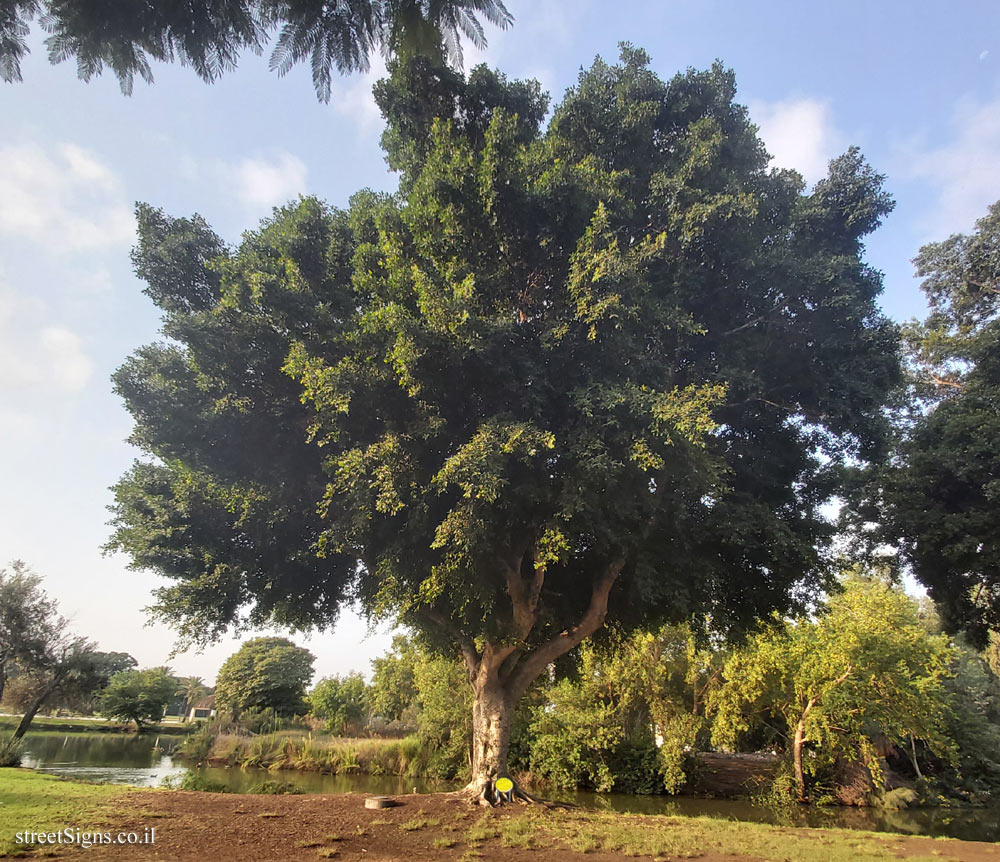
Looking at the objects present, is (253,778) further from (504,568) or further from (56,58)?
(56,58)

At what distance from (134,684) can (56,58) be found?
62.5 metres

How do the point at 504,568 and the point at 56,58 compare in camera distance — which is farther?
the point at 504,568

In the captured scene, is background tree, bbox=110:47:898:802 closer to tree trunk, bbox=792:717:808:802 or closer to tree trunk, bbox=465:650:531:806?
tree trunk, bbox=465:650:531:806

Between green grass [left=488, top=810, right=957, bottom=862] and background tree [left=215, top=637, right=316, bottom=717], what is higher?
background tree [left=215, top=637, right=316, bottom=717]

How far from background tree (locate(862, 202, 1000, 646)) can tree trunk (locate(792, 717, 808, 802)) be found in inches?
247

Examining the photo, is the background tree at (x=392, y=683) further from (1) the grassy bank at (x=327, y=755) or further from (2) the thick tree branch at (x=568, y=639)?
(2) the thick tree branch at (x=568, y=639)

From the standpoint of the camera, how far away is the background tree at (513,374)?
9.62 metres

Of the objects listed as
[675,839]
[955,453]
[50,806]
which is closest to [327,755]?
[50,806]

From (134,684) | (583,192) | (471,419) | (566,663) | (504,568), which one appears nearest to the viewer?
(583,192)

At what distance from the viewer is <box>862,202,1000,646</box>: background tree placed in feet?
45.6

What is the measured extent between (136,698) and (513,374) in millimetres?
58765

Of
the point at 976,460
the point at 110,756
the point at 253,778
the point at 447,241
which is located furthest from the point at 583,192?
the point at 110,756

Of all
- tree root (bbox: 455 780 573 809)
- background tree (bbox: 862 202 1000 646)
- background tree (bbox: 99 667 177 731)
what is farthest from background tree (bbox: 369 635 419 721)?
background tree (bbox: 99 667 177 731)

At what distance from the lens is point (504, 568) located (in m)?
12.0
